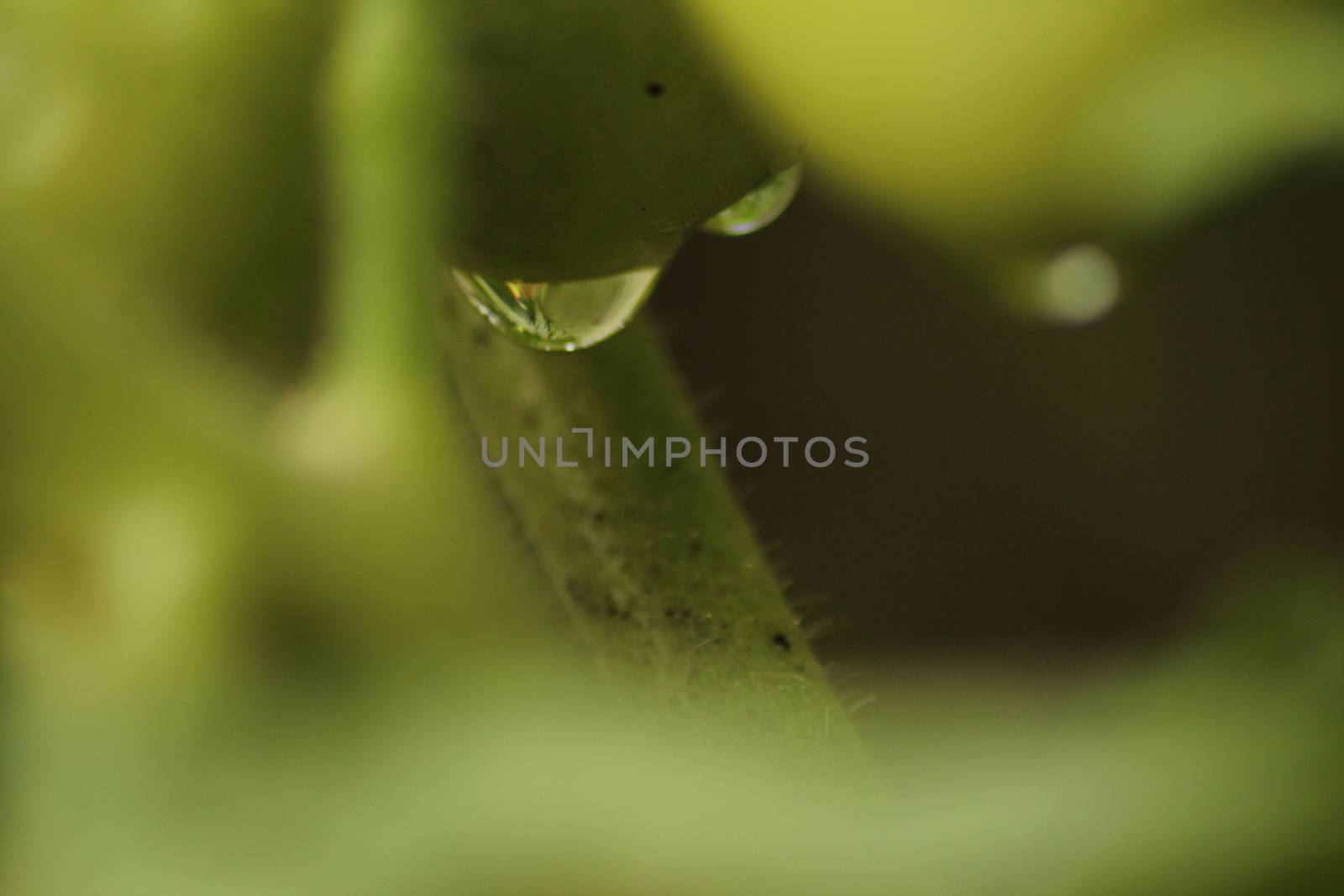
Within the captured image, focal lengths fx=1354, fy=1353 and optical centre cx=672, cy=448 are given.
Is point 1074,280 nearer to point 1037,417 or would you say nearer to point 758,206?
point 758,206

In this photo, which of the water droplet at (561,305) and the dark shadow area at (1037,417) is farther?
the dark shadow area at (1037,417)

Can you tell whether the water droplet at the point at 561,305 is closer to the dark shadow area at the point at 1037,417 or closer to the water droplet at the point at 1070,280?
the water droplet at the point at 1070,280

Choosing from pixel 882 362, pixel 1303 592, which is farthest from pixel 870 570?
pixel 1303 592

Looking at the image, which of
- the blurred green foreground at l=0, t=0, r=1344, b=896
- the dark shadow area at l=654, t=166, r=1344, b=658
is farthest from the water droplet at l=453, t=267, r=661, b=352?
the dark shadow area at l=654, t=166, r=1344, b=658

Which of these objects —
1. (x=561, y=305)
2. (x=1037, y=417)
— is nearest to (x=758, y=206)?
(x=561, y=305)

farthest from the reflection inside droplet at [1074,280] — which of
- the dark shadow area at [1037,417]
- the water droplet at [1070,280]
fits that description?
the dark shadow area at [1037,417]

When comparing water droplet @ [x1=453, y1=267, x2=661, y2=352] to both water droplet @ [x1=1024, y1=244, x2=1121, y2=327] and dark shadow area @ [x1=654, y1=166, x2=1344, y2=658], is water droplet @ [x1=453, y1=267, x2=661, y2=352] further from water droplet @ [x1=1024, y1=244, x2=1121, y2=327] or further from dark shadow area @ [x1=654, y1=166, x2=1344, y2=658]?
dark shadow area @ [x1=654, y1=166, x2=1344, y2=658]

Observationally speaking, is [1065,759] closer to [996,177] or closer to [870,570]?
[996,177]
